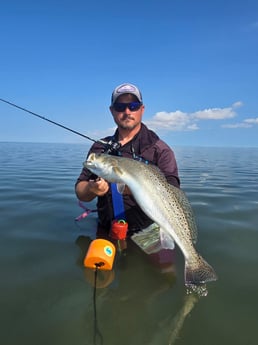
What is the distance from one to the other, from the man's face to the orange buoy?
2498mm

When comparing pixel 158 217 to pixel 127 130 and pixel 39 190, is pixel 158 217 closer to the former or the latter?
pixel 127 130

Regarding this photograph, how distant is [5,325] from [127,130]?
158 inches

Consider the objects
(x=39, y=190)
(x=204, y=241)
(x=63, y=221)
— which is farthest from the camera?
(x=39, y=190)

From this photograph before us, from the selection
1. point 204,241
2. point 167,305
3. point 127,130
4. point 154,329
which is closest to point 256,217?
point 204,241

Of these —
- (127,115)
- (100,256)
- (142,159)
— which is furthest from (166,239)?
(127,115)

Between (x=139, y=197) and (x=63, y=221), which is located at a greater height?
(x=139, y=197)

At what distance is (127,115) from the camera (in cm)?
629

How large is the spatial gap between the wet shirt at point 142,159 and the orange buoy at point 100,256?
1611 mm

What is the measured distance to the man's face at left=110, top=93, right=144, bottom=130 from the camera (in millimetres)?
6234

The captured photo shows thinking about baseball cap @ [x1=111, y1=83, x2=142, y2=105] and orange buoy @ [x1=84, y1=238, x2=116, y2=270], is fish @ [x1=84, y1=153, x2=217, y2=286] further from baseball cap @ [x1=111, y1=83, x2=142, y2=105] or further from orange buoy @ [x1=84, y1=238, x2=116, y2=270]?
baseball cap @ [x1=111, y1=83, x2=142, y2=105]

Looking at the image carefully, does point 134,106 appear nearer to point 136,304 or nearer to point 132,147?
point 132,147

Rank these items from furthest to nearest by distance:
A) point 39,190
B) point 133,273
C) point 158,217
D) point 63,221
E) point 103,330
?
point 39,190
point 63,221
point 133,273
point 158,217
point 103,330

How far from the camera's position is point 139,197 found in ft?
16.3

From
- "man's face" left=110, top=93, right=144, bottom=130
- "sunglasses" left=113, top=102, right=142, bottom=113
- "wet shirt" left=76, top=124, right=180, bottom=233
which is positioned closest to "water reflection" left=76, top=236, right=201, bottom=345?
"wet shirt" left=76, top=124, right=180, bottom=233
